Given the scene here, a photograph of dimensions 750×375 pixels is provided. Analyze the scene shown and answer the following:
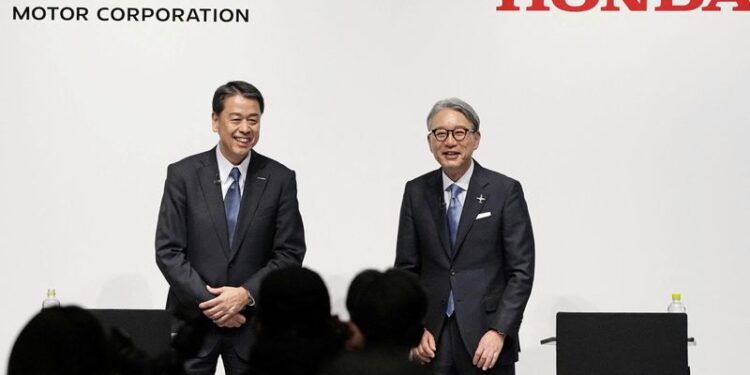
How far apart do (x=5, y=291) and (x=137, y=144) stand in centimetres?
111

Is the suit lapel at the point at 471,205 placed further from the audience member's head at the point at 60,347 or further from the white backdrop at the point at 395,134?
the audience member's head at the point at 60,347

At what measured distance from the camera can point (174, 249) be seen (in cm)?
499

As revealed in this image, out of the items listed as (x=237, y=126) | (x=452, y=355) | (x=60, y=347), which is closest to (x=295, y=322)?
(x=60, y=347)

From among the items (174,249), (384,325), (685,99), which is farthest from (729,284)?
(384,325)

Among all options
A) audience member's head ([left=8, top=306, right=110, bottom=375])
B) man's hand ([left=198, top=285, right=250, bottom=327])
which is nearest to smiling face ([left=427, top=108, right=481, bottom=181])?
man's hand ([left=198, top=285, right=250, bottom=327])

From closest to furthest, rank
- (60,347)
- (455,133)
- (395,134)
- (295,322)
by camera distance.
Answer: (60,347), (295,322), (455,133), (395,134)

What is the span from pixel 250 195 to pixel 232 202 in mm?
94

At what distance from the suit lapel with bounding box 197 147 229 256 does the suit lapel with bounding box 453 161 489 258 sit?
1.01m

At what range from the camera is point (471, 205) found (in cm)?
501

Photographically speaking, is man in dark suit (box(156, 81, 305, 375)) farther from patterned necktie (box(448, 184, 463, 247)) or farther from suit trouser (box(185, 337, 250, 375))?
patterned necktie (box(448, 184, 463, 247))

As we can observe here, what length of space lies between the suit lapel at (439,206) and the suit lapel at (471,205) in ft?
0.18

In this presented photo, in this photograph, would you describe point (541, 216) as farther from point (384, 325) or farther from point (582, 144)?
point (384, 325)

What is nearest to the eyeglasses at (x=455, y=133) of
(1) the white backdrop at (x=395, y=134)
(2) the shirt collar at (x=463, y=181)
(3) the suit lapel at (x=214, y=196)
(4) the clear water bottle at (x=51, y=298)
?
(2) the shirt collar at (x=463, y=181)

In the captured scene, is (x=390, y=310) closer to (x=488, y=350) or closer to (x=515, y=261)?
(x=488, y=350)
